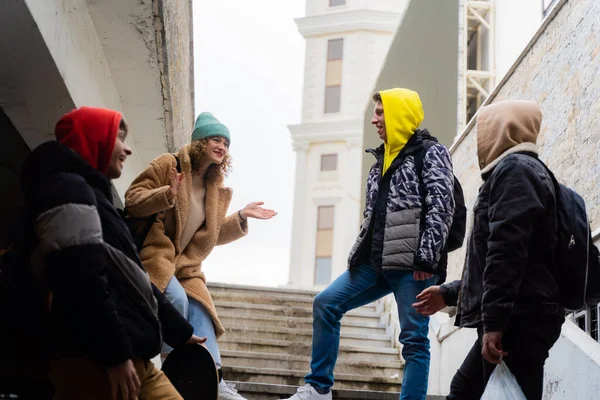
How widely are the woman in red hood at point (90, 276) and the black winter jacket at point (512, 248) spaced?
1343 millimetres

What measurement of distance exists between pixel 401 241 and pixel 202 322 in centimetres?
132

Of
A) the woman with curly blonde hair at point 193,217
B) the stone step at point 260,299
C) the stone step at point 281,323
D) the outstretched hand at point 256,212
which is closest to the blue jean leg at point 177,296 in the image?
the woman with curly blonde hair at point 193,217

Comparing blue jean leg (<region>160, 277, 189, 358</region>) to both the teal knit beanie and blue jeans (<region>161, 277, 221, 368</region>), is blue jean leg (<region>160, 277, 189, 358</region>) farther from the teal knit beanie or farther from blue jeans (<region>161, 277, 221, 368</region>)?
the teal knit beanie

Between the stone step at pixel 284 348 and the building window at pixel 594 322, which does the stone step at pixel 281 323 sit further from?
the building window at pixel 594 322

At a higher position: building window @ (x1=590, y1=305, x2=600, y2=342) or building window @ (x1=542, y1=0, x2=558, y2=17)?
building window @ (x1=542, y1=0, x2=558, y2=17)

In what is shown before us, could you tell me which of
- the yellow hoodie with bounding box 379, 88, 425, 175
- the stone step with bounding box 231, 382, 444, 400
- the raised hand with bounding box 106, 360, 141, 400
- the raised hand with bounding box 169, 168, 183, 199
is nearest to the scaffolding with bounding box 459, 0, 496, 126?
the stone step with bounding box 231, 382, 444, 400

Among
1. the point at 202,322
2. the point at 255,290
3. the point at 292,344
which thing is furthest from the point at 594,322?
the point at 255,290

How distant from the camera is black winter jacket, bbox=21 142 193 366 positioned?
116 inches

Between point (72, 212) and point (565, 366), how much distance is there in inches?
125

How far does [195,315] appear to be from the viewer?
17.6 ft

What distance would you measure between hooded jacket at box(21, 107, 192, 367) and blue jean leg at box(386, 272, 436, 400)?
A: 197 centimetres

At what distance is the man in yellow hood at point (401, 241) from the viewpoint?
4980mm

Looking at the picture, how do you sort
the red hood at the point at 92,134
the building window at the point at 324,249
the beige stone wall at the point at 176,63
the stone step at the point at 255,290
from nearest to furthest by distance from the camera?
the red hood at the point at 92,134 → the beige stone wall at the point at 176,63 → the stone step at the point at 255,290 → the building window at the point at 324,249

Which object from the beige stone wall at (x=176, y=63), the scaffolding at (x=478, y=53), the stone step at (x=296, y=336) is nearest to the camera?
the beige stone wall at (x=176, y=63)
